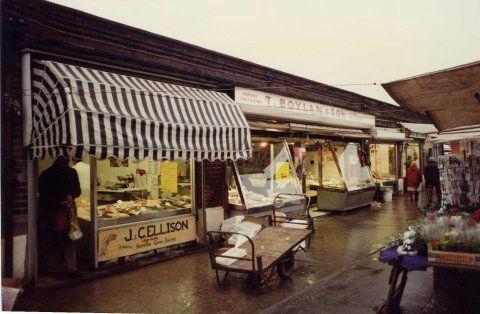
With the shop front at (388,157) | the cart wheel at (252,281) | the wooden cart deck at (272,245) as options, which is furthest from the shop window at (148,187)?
the shop front at (388,157)

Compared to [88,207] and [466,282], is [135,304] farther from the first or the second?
[466,282]

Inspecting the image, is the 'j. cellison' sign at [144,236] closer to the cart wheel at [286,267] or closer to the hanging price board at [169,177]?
the hanging price board at [169,177]

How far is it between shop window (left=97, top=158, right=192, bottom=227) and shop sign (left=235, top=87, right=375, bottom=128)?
7.39 feet

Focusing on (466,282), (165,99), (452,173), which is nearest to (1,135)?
(165,99)

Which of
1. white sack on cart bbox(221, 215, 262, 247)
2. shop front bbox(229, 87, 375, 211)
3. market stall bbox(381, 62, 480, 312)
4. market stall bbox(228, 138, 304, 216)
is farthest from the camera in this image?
shop front bbox(229, 87, 375, 211)

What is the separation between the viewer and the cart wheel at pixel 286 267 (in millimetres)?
6461

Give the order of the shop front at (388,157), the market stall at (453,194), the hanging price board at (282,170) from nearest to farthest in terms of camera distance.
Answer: the market stall at (453,194), the hanging price board at (282,170), the shop front at (388,157)

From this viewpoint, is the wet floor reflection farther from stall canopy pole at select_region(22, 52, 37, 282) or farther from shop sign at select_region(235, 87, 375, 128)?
shop sign at select_region(235, 87, 375, 128)

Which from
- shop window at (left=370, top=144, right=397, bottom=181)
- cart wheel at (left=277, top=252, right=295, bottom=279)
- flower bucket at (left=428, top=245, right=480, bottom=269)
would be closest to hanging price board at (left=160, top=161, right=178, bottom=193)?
cart wheel at (left=277, top=252, right=295, bottom=279)

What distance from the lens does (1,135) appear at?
5.68 m

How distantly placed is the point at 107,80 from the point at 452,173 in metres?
6.89

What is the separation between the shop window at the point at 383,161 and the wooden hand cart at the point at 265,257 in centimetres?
1128

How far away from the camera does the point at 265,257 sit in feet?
19.5

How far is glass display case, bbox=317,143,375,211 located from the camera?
510 inches
